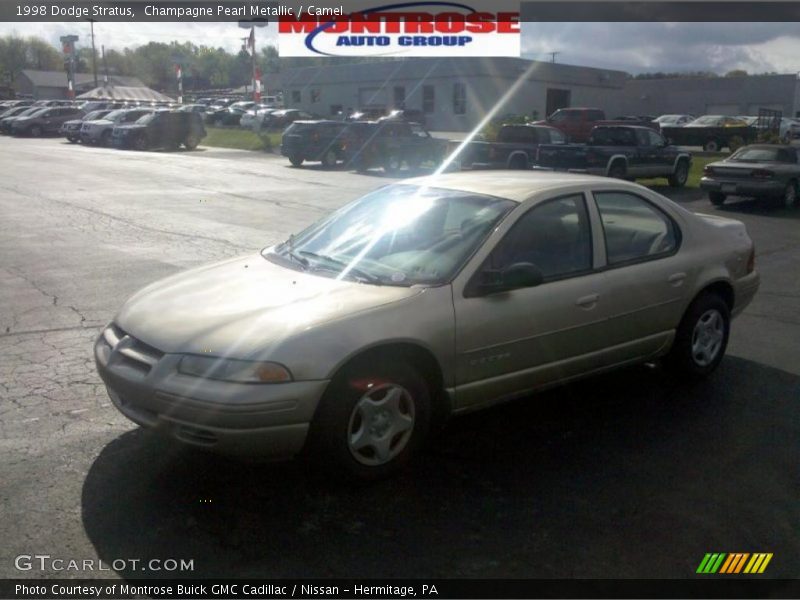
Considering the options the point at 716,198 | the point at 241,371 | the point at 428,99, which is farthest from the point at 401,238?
the point at 428,99

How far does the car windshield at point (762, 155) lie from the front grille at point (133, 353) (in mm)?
16713

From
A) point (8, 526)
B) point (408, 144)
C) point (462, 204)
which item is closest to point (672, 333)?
point (462, 204)

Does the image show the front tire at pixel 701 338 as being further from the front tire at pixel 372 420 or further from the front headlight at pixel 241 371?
the front headlight at pixel 241 371

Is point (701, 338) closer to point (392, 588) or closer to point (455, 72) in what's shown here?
point (392, 588)

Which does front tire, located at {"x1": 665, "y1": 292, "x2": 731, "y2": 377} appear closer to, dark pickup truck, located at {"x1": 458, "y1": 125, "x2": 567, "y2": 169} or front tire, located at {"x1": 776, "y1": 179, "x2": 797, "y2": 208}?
front tire, located at {"x1": 776, "y1": 179, "x2": 797, "y2": 208}

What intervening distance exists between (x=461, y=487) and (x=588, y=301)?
1.54m

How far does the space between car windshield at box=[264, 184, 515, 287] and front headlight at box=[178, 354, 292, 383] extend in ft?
3.06

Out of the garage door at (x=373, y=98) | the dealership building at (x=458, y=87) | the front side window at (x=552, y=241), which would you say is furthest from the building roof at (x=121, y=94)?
the front side window at (x=552, y=241)

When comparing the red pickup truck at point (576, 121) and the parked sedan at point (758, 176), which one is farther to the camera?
the red pickup truck at point (576, 121)

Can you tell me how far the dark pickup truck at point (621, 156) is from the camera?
2133 centimetres

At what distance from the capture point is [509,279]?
4.66 meters

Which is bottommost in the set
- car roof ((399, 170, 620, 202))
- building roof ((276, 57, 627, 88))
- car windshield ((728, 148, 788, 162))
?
car windshield ((728, 148, 788, 162))

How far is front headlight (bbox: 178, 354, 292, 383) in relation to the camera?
12.9ft

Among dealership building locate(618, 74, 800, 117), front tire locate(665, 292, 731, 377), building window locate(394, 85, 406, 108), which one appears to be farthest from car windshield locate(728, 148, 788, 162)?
dealership building locate(618, 74, 800, 117)
